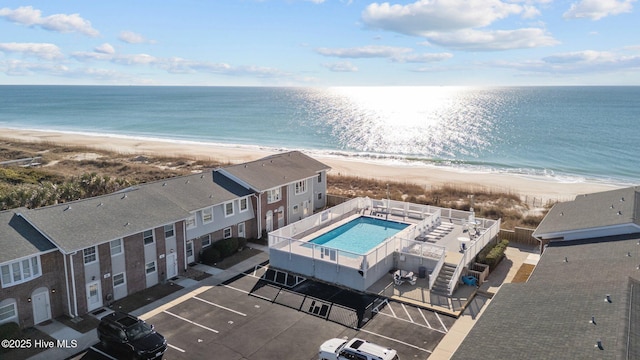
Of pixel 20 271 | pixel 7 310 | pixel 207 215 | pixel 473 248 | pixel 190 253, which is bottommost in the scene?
pixel 190 253

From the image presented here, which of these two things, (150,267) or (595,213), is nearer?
(150,267)

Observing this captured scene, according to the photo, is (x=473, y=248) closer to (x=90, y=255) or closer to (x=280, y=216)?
(x=280, y=216)

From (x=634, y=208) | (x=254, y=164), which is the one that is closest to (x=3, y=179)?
(x=254, y=164)

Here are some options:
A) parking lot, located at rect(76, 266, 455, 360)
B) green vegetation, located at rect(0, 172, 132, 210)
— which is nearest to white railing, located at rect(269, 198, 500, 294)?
parking lot, located at rect(76, 266, 455, 360)

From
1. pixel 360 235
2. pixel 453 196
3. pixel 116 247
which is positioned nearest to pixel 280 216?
pixel 360 235

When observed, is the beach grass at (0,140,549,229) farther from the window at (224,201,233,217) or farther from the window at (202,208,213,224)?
the window at (224,201,233,217)

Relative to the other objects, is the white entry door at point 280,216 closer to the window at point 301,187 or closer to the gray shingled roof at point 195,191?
the window at point 301,187

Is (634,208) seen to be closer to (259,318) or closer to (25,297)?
(259,318)
